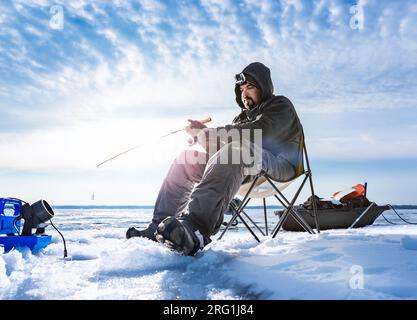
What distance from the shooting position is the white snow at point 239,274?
1372 millimetres

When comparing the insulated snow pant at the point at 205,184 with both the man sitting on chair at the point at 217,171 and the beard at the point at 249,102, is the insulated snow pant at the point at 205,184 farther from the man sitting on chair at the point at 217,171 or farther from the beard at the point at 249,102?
the beard at the point at 249,102

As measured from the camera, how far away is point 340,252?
74.8 inches

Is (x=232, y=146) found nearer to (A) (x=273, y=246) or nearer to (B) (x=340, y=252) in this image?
(A) (x=273, y=246)

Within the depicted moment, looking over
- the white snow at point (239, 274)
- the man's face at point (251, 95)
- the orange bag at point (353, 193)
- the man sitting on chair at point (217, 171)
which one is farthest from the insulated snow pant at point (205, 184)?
the orange bag at point (353, 193)

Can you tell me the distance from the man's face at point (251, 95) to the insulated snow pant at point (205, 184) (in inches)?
28.0

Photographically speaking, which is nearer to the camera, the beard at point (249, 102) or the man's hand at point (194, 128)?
the man's hand at point (194, 128)

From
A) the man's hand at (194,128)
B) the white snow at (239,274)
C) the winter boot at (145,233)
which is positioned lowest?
the white snow at (239,274)

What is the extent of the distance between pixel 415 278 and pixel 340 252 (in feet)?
1.64

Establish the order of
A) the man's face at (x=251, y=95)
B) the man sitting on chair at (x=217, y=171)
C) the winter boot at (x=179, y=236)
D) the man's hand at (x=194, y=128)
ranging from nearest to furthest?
the winter boot at (x=179, y=236) → the man sitting on chair at (x=217, y=171) → the man's hand at (x=194, y=128) → the man's face at (x=251, y=95)

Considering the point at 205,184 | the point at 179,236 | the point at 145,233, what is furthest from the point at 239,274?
the point at 145,233

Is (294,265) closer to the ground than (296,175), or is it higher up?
closer to the ground

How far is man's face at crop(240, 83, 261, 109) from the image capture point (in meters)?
3.22

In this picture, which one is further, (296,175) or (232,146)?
(296,175)
